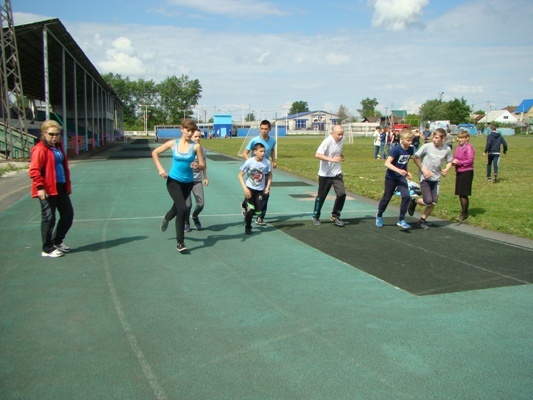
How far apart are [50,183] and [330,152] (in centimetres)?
473

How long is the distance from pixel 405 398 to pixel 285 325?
139cm

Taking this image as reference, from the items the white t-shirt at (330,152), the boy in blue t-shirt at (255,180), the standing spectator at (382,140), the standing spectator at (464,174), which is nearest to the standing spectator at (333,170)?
the white t-shirt at (330,152)

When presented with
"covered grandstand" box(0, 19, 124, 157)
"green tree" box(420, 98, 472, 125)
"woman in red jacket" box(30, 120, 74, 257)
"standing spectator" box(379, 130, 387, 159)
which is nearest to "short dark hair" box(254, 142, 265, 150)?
"woman in red jacket" box(30, 120, 74, 257)

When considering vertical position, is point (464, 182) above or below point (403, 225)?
above

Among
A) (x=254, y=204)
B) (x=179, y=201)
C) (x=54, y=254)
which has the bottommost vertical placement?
(x=54, y=254)

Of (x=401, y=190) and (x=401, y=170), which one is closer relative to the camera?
(x=401, y=170)

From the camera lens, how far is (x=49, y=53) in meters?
31.7

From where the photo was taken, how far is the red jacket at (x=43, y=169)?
609 centimetres

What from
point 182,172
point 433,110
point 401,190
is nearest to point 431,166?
point 401,190

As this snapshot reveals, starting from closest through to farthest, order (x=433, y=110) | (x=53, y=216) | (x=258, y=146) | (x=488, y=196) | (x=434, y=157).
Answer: (x=53, y=216) < (x=258, y=146) < (x=434, y=157) < (x=488, y=196) < (x=433, y=110)

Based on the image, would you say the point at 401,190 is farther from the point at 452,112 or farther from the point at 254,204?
the point at 452,112

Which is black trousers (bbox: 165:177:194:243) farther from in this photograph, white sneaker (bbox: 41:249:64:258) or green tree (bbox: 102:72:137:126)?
green tree (bbox: 102:72:137:126)

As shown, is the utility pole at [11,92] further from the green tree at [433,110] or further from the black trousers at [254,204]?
the green tree at [433,110]

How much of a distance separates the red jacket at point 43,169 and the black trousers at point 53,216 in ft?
0.52
